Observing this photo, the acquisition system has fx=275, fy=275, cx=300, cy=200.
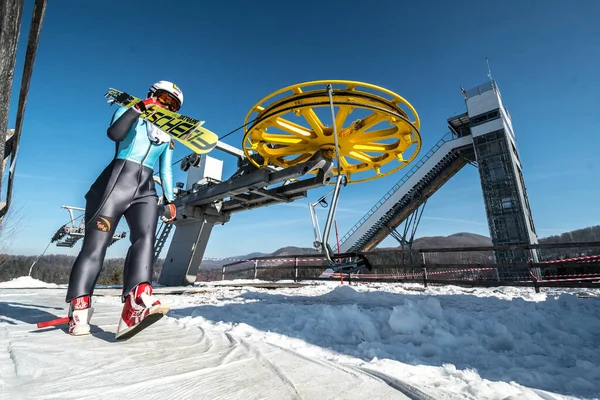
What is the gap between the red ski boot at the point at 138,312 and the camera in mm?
1838

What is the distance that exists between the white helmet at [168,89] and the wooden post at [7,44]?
1.42m

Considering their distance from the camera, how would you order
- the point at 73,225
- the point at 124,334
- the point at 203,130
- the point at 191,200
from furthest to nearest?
1. the point at 73,225
2. the point at 191,200
3. the point at 203,130
4. the point at 124,334

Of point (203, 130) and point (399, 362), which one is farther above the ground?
point (203, 130)

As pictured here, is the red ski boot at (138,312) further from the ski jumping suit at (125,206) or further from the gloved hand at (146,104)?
the gloved hand at (146,104)

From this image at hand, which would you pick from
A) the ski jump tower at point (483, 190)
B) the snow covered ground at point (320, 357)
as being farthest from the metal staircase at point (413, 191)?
the snow covered ground at point (320, 357)

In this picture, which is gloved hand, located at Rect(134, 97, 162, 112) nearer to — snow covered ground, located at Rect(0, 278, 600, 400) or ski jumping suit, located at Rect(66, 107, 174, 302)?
ski jumping suit, located at Rect(66, 107, 174, 302)

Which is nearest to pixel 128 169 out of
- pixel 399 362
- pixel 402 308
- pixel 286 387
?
pixel 286 387

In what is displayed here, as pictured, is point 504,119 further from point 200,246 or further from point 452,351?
point 452,351

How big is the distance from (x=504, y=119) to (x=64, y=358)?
27.6 meters

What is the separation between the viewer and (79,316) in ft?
6.40

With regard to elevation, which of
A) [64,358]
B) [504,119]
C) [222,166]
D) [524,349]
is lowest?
[524,349]

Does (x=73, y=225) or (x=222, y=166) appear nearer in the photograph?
(x=222, y=166)

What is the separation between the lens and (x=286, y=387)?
1.15 m

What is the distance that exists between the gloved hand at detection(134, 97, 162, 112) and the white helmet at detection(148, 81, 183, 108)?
0.34ft
